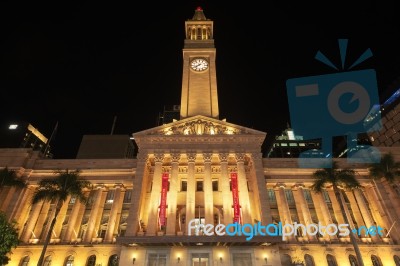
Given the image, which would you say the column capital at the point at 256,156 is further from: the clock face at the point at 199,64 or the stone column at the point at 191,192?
the clock face at the point at 199,64

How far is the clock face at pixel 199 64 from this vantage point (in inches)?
2618

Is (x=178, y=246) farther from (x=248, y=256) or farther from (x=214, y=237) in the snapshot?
(x=248, y=256)

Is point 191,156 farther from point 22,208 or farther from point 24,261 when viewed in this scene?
point 22,208

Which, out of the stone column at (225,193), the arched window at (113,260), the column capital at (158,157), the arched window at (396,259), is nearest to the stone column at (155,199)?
the column capital at (158,157)

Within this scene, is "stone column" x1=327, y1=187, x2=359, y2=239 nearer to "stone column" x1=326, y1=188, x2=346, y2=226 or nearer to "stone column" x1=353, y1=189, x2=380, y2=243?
"stone column" x1=326, y1=188, x2=346, y2=226

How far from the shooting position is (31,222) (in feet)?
148

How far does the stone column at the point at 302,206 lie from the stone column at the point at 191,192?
19.2m

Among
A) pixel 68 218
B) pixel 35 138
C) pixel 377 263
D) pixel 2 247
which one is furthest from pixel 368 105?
pixel 35 138

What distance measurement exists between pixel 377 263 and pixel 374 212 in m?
9.31

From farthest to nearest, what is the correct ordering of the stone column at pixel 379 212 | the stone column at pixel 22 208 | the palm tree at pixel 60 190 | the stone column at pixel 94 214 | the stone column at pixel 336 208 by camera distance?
the stone column at pixel 336 208, the stone column at pixel 22 208, the stone column at pixel 379 212, the stone column at pixel 94 214, the palm tree at pixel 60 190

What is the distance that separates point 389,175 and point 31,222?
195ft

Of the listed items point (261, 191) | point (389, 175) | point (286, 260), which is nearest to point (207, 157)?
point (261, 191)

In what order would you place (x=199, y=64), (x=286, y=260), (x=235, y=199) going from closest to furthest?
(x=286, y=260) < (x=235, y=199) < (x=199, y=64)

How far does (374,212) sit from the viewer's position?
47625 millimetres
